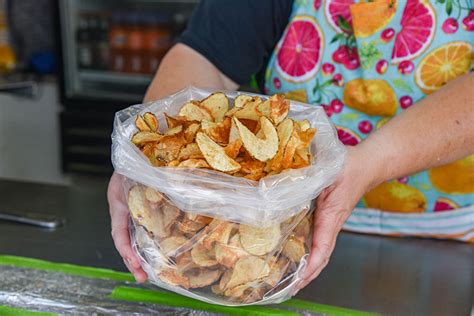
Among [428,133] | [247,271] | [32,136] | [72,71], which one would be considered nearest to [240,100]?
[247,271]

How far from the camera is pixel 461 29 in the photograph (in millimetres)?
1206

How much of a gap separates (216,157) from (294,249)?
0.18m

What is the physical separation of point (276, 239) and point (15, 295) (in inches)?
17.6

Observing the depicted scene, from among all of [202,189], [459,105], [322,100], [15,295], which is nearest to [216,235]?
[202,189]

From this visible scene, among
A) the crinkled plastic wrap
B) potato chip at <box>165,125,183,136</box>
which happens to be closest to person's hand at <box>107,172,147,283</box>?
the crinkled plastic wrap

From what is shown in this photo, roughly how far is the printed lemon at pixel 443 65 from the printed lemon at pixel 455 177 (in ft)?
0.56

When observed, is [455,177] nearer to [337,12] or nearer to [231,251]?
[337,12]

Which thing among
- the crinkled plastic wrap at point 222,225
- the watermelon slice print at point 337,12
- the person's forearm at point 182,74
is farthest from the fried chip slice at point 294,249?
the watermelon slice print at point 337,12

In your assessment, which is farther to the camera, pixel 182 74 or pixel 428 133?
pixel 182 74

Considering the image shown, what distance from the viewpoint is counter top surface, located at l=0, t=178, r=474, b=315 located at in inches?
39.9

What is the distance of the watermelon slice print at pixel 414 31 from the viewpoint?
47.8 inches

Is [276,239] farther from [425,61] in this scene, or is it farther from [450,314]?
[425,61]

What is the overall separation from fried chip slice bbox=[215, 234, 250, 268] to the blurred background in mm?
2499

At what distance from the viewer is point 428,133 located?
1030mm
